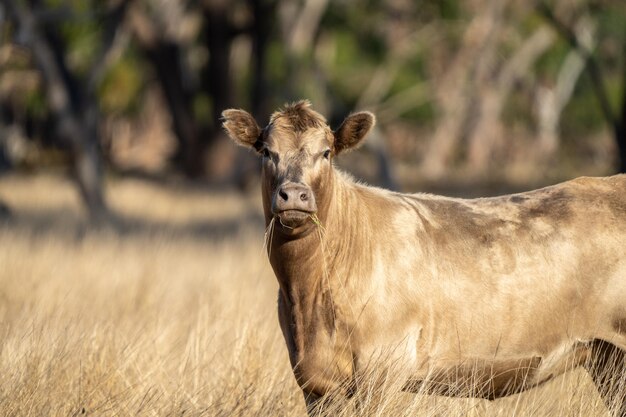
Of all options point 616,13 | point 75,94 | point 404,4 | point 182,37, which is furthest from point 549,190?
point 404,4

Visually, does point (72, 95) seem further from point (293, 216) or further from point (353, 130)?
point (293, 216)

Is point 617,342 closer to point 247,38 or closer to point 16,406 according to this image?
point 16,406

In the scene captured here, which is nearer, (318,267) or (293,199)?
(293,199)

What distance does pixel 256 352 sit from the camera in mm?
6953

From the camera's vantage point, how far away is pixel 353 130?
6.64 metres

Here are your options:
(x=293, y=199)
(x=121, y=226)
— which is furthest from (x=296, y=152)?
(x=121, y=226)

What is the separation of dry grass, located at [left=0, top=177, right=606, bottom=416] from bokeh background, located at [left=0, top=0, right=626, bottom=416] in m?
0.02

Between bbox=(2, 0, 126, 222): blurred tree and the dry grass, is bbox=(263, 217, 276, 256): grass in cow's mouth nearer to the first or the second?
the dry grass

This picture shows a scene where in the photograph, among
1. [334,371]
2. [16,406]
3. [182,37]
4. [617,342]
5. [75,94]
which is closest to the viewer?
[16,406]

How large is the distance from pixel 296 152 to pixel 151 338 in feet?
6.48

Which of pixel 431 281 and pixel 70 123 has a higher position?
pixel 70 123

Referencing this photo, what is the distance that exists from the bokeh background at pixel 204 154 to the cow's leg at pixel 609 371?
120 mm

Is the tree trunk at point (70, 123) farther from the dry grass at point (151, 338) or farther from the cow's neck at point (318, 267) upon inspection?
the cow's neck at point (318, 267)

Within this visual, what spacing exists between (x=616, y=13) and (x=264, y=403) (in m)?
19.6
